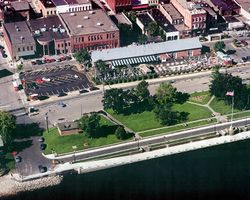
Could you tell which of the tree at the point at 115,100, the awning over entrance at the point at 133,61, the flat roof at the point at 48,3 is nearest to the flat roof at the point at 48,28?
the flat roof at the point at 48,3

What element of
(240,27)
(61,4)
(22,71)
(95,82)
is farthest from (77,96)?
(240,27)

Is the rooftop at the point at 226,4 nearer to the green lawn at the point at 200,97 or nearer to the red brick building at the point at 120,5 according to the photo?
the red brick building at the point at 120,5

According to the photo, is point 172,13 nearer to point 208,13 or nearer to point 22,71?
point 208,13

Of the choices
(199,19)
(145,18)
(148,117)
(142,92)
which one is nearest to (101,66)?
(142,92)

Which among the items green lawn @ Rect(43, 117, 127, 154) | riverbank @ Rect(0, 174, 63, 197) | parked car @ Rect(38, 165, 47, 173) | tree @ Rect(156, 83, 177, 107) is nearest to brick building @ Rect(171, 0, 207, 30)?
tree @ Rect(156, 83, 177, 107)

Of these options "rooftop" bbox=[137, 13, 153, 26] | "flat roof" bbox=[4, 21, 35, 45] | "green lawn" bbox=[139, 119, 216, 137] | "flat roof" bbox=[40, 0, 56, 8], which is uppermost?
"flat roof" bbox=[40, 0, 56, 8]

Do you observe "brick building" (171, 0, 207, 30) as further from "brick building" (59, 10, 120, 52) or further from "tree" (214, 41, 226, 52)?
"brick building" (59, 10, 120, 52)
